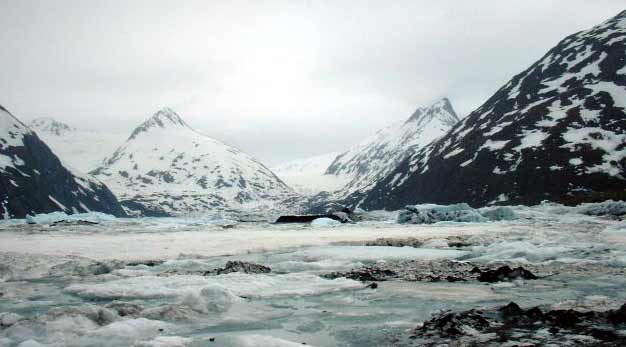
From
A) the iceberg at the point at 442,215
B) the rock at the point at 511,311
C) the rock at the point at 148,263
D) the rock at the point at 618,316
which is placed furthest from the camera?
the iceberg at the point at 442,215

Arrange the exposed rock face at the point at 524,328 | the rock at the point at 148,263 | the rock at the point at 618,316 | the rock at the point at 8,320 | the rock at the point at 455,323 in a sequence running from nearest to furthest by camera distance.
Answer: the exposed rock face at the point at 524,328, the rock at the point at 455,323, the rock at the point at 618,316, the rock at the point at 8,320, the rock at the point at 148,263

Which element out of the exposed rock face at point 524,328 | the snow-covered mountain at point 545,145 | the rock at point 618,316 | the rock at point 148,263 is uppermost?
the snow-covered mountain at point 545,145

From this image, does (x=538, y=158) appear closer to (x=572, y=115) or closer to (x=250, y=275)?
(x=572, y=115)

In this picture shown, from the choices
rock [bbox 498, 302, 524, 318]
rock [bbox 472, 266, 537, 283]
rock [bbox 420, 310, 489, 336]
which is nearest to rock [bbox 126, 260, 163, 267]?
rock [bbox 472, 266, 537, 283]

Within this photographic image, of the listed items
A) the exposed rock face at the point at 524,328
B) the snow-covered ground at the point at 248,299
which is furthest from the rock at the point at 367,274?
the exposed rock face at the point at 524,328

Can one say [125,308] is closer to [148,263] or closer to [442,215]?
[148,263]

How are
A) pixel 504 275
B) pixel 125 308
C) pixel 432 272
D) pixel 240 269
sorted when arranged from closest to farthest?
pixel 125 308 < pixel 504 275 < pixel 432 272 < pixel 240 269

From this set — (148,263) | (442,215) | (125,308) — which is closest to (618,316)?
(125,308)

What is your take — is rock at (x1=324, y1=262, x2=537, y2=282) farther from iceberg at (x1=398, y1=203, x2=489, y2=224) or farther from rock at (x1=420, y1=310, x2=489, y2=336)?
iceberg at (x1=398, y1=203, x2=489, y2=224)

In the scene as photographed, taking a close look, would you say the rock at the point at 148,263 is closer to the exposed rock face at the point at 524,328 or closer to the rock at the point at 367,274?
the rock at the point at 367,274

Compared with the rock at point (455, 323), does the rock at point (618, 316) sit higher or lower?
higher
